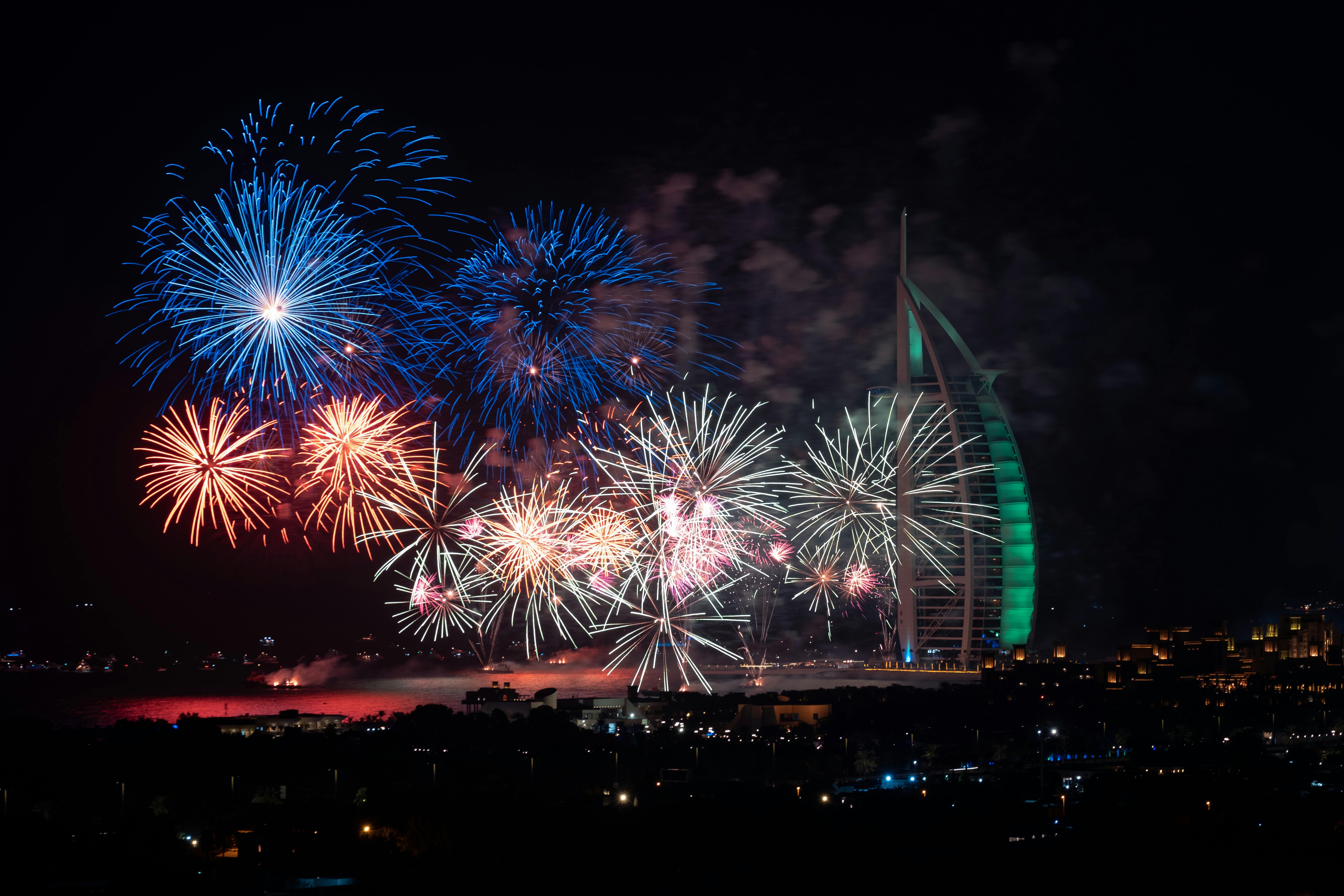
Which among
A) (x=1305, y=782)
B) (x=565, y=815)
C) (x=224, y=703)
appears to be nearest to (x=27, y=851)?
(x=565, y=815)

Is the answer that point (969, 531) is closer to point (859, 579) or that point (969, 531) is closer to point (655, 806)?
point (859, 579)

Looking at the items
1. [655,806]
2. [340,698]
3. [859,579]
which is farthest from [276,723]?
[340,698]

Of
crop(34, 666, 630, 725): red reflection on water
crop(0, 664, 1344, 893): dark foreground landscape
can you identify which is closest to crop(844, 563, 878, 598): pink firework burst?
crop(0, 664, 1344, 893): dark foreground landscape

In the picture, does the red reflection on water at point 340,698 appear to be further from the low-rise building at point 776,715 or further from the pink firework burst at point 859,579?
the pink firework burst at point 859,579

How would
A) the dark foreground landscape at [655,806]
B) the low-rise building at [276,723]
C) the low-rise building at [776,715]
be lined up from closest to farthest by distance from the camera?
the dark foreground landscape at [655,806] → the low-rise building at [776,715] → the low-rise building at [276,723]

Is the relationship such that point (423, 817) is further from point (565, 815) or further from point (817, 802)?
point (817, 802)

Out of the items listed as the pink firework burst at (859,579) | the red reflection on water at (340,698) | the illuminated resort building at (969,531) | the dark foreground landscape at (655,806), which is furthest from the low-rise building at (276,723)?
the illuminated resort building at (969,531)

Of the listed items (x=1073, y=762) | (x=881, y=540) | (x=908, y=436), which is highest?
(x=908, y=436)
